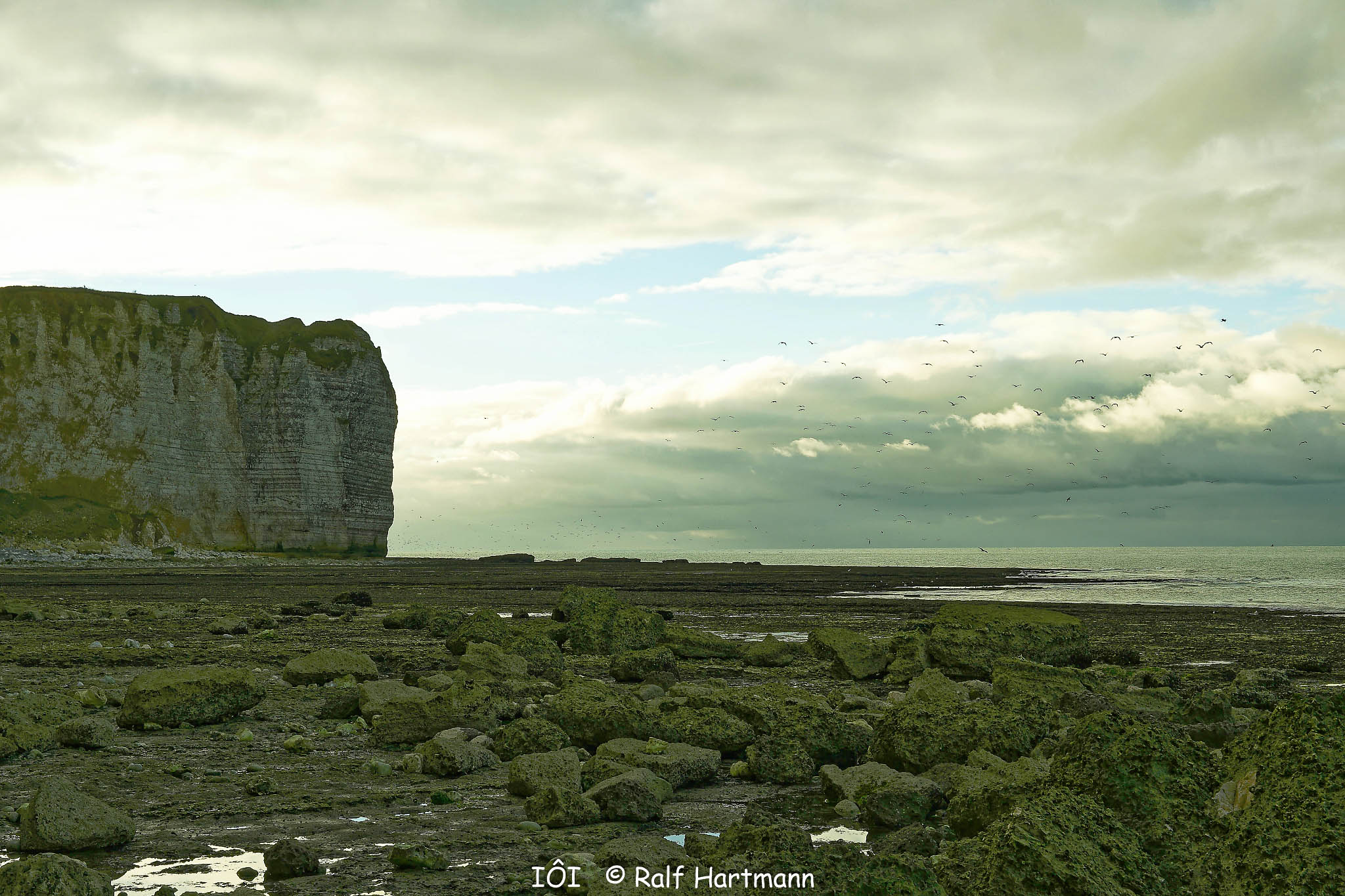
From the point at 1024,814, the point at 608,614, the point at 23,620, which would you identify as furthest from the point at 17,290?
the point at 1024,814

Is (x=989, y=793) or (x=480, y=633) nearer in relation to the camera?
(x=989, y=793)

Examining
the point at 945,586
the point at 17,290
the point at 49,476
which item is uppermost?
the point at 17,290

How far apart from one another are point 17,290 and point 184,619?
78.3 meters

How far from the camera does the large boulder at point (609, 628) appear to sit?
18.0 metres

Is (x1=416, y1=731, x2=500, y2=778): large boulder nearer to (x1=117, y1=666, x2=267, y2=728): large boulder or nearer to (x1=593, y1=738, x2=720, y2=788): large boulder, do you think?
(x1=593, y1=738, x2=720, y2=788): large boulder

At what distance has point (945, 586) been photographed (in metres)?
53.9

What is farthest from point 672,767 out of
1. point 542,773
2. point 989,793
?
Result: point 989,793

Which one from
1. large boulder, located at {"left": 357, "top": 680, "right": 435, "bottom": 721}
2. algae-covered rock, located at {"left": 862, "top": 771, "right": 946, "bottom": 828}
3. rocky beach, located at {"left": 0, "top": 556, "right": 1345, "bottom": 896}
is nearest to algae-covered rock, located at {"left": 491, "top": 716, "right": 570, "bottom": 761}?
rocky beach, located at {"left": 0, "top": 556, "right": 1345, "bottom": 896}

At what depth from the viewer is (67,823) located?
5594mm

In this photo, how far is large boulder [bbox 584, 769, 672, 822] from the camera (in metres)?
6.54

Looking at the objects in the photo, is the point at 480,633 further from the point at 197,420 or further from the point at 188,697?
the point at 197,420

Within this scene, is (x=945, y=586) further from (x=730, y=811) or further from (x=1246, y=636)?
(x=730, y=811)

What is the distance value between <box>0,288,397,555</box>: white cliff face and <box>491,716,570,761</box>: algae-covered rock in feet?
271

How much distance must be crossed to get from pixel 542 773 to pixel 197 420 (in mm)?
89287
